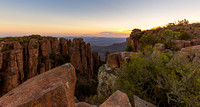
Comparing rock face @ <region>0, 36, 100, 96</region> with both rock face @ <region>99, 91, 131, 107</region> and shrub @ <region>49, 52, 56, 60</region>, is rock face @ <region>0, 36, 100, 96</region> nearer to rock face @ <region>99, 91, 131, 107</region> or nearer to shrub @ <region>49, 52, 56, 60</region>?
shrub @ <region>49, 52, 56, 60</region>

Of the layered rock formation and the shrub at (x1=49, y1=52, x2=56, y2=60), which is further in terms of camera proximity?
the shrub at (x1=49, y1=52, x2=56, y2=60)

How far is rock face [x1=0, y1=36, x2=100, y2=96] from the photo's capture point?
30.8 m

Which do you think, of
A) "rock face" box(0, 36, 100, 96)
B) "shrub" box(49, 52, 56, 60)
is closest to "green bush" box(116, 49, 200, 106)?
"rock face" box(0, 36, 100, 96)

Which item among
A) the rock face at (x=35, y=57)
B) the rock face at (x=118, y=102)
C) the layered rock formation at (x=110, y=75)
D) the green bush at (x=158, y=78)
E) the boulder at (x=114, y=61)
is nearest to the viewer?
the rock face at (x=118, y=102)

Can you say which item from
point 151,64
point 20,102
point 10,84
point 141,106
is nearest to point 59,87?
point 20,102

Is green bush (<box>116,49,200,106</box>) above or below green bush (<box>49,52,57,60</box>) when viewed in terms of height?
above

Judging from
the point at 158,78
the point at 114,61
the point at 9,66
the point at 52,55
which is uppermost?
the point at 158,78

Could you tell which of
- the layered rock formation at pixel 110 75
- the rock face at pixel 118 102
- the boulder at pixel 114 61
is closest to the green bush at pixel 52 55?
the layered rock formation at pixel 110 75

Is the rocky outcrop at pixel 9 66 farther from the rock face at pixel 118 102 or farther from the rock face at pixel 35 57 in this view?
the rock face at pixel 118 102

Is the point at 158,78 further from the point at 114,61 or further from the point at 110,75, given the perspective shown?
the point at 114,61

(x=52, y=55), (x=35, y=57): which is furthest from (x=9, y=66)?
(x=52, y=55)

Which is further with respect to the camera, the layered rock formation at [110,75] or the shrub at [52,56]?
the shrub at [52,56]

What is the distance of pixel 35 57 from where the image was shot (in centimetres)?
4031

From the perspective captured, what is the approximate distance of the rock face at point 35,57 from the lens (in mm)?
30781
